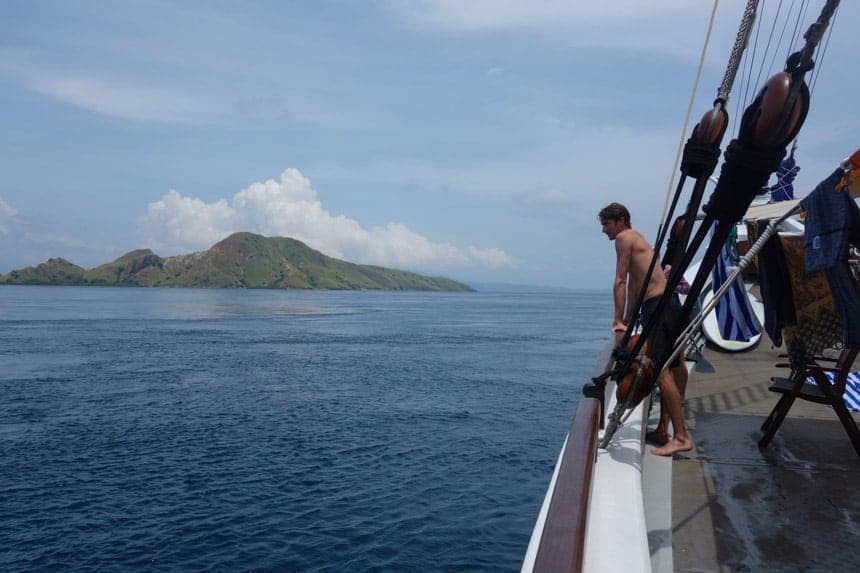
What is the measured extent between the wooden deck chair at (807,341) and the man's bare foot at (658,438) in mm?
1089

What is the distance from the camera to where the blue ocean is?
32.8 ft

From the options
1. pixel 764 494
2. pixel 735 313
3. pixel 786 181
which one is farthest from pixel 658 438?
pixel 786 181

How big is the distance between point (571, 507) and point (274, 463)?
42.0 ft

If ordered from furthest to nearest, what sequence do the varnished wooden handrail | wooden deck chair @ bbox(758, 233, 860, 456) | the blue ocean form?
the blue ocean, wooden deck chair @ bbox(758, 233, 860, 456), the varnished wooden handrail

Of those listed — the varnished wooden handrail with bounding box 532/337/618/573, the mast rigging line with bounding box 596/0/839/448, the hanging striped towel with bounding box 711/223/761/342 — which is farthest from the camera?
the hanging striped towel with bounding box 711/223/761/342

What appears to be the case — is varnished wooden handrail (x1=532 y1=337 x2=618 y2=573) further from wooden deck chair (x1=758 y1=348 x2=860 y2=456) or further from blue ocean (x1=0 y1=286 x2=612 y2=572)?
blue ocean (x1=0 y1=286 x2=612 y2=572)

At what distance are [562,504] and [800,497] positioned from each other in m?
3.33

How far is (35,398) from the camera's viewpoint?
70.3 ft

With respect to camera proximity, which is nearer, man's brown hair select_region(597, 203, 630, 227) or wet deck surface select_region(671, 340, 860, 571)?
wet deck surface select_region(671, 340, 860, 571)

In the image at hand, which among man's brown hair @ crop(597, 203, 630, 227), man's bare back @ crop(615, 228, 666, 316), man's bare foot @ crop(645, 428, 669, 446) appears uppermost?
man's brown hair @ crop(597, 203, 630, 227)

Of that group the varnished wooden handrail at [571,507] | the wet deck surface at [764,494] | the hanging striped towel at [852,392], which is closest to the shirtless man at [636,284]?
the wet deck surface at [764,494]

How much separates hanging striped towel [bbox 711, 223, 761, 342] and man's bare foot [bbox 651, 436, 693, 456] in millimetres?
6346

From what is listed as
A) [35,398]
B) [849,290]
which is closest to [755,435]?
[849,290]

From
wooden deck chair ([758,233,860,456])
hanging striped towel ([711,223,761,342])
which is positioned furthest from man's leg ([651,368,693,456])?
hanging striped towel ([711,223,761,342])
